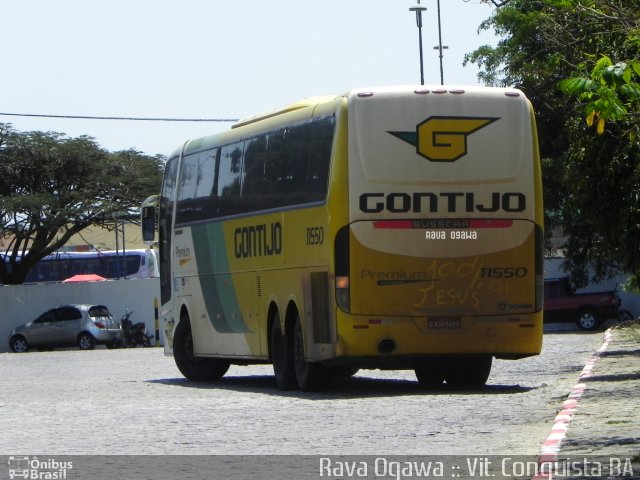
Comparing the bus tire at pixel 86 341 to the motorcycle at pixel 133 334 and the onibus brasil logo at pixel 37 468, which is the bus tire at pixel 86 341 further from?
the onibus brasil logo at pixel 37 468

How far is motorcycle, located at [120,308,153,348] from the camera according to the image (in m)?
49.7

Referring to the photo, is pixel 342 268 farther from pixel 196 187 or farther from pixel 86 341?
pixel 86 341

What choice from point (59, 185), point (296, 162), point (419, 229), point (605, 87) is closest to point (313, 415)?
point (419, 229)

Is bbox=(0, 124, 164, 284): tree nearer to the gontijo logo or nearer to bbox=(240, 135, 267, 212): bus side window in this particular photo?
bbox=(240, 135, 267, 212): bus side window

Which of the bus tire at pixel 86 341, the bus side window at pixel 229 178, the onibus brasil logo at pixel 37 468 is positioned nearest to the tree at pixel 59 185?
the bus tire at pixel 86 341

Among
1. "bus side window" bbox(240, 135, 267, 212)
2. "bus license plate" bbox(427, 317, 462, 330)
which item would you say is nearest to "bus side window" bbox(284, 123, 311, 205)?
"bus side window" bbox(240, 135, 267, 212)

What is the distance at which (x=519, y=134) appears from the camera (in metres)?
18.3

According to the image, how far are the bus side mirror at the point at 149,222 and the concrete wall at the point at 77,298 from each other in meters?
26.4

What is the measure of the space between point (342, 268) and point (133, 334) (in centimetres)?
3276

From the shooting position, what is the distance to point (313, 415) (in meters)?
15.4

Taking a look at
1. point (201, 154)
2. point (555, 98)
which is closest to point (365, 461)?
point (201, 154)

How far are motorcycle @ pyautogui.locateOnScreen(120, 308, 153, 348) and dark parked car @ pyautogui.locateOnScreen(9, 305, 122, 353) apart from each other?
1.27 feet

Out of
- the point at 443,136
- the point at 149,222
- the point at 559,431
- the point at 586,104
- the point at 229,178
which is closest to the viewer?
the point at 586,104

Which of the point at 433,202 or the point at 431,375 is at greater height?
the point at 433,202
